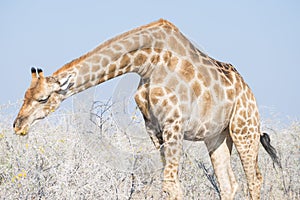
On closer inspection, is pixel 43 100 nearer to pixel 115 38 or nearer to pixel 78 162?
pixel 115 38

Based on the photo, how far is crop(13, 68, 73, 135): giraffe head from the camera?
4.05 m

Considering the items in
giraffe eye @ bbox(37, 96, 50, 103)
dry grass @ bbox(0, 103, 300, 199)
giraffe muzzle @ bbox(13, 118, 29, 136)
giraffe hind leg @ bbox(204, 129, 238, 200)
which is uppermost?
giraffe eye @ bbox(37, 96, 50, 103)

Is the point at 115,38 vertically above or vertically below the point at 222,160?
above

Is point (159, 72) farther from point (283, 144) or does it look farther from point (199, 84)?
point (283, 144)

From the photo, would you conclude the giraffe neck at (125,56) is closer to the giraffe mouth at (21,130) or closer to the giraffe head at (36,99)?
the giraffe head at (36,99)

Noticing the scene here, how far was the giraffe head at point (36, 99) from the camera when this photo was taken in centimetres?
405

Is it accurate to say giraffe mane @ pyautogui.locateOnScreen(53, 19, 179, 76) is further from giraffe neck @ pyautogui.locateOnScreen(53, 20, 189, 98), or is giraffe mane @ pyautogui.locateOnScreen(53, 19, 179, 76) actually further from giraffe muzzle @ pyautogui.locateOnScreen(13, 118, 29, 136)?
giraffe muzzle @ pyautogui.locateOnScreen(13, 118, 29, 136)

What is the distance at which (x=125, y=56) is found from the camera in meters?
4.57

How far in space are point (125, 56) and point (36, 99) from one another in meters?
0.91

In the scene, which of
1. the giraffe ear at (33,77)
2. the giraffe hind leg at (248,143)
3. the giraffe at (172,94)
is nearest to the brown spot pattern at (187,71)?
the giraffe at (172,94)

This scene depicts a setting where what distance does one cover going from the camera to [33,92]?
4051 millimetres

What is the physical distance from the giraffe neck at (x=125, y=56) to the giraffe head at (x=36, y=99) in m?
0.09

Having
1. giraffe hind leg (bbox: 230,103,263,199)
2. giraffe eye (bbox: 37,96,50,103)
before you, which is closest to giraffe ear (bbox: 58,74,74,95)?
giraffe eye (bbox: 37,96,50,103)

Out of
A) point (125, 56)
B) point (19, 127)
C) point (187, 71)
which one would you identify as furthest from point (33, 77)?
point (187, 71)
